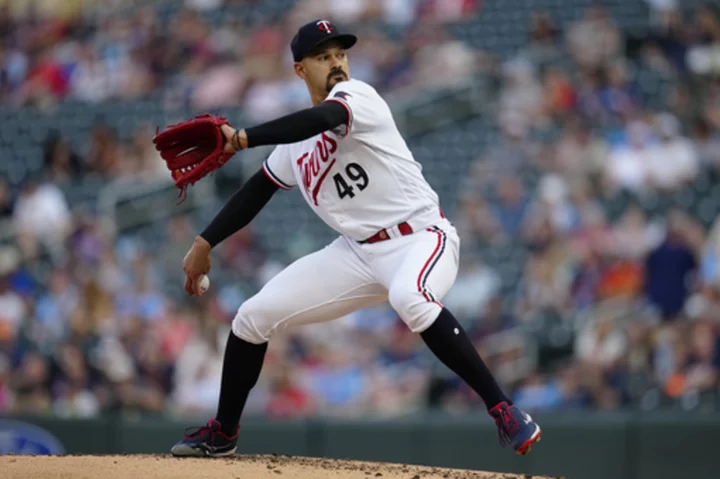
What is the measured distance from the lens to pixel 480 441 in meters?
8.05

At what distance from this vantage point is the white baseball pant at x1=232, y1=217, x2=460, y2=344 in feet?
15.2

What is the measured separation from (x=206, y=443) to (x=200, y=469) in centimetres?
50

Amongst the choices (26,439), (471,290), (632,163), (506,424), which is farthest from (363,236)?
(632,163)

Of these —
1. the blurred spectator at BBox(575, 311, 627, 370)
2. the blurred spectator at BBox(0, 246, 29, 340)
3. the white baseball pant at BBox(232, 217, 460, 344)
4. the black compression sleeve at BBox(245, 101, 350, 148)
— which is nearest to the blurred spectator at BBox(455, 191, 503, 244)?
the blurred spectator at BBox(575, 311, 627, 370)

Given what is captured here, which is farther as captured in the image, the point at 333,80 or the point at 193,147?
the point at 333,80

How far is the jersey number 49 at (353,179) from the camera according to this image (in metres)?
4.71

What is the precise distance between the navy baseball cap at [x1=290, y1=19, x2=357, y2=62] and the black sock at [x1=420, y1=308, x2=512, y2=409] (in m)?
1.18

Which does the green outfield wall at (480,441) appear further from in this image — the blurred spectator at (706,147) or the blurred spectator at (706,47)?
the blurred spectator at (706,47)

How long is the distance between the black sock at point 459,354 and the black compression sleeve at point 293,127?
881mm

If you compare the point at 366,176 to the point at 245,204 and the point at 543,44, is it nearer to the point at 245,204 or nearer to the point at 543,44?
the point at 245,204

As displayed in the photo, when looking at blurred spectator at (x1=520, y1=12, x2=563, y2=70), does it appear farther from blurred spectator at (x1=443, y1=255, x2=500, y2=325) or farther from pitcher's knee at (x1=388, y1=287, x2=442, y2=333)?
pitcher's knee at (x1=388, y1=287, x2=442, y2=333)

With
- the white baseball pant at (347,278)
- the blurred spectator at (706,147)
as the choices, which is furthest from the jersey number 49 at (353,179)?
the blurred spectator at (706,147)

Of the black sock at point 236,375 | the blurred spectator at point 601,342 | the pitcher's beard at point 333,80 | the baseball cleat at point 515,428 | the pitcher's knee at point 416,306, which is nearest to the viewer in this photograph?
the baseball cleat at point 515,428

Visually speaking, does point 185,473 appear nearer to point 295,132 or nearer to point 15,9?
point 295,132
